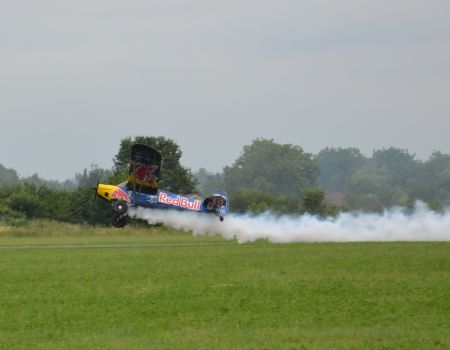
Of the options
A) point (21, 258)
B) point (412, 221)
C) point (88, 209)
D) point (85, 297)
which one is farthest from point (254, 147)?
point (85, 297)

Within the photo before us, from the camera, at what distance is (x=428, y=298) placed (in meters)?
21.1

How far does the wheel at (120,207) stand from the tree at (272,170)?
64.0 meters

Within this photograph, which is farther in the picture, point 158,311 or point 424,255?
point 424,255

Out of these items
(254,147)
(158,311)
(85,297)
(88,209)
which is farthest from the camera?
(254,147)

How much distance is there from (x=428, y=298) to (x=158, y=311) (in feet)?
20.2

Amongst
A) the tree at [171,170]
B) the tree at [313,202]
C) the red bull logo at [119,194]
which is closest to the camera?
the red bull logo at [119,194]

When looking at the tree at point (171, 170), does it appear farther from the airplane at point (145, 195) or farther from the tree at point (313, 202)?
the airplane at point (145, 195)

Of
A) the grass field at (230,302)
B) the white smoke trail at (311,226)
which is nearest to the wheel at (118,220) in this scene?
the white smoke trail at (311,226)

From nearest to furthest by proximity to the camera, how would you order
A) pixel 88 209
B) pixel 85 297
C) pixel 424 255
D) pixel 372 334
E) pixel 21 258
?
pixel 372 334
pixel 85 297
pixel 424 255
pixel 21 258
pixel 88 209

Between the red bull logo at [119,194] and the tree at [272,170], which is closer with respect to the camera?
the red bull logo at [119,194]

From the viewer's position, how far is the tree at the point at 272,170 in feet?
379

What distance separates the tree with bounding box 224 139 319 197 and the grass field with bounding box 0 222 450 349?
3105 inches

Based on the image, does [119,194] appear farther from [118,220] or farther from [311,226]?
[311,226]

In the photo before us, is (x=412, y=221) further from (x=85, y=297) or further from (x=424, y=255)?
(x=85, y=297)
